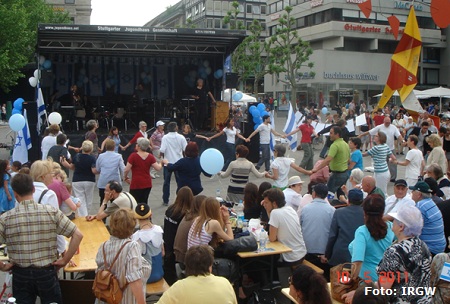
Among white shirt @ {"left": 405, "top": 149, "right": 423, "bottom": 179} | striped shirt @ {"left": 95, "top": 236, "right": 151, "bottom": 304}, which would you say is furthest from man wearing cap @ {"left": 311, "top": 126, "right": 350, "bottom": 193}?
striped shirt @ {"left": 95, "top": 236, "right": 151, "bottom": 304}

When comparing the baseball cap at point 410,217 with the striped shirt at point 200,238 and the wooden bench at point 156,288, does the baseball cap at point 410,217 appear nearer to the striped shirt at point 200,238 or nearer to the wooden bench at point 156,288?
the striped shirt at point 200,238

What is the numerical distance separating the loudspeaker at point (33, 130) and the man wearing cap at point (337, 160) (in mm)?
9220

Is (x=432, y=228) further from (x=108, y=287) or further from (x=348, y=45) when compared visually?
(x=348, y=45)

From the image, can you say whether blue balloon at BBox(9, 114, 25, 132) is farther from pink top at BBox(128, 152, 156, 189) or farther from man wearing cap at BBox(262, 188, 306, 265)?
man wearing cap at BBox(262, 188, 306, 265)

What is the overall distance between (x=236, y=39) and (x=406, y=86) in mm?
6244

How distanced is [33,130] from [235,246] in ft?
35.8

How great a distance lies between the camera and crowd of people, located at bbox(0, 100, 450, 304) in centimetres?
374

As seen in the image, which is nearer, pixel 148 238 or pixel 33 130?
pixel 148 238

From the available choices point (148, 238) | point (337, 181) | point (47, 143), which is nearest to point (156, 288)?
point (148, 238)

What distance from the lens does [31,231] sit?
404 cm

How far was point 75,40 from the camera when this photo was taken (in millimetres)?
16078

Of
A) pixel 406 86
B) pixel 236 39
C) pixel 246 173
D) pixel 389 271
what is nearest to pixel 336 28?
pixel 236 39

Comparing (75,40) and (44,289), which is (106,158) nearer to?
(44,289)

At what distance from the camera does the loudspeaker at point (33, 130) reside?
1469 cm
